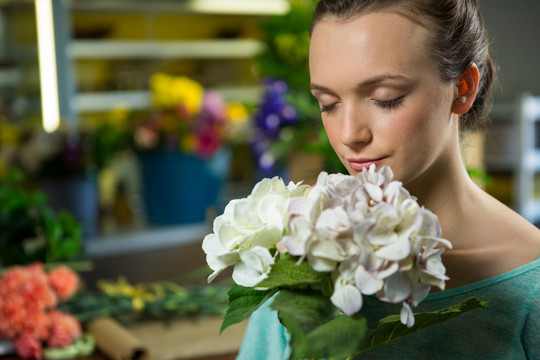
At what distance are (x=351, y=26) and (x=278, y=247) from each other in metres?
0.28

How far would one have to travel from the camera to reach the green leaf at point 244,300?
58 cm

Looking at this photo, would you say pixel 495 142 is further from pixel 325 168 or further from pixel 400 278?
pixel 400 278

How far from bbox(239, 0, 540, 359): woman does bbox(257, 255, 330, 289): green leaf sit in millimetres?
212

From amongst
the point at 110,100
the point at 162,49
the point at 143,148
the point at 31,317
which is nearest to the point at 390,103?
the point at 31,317

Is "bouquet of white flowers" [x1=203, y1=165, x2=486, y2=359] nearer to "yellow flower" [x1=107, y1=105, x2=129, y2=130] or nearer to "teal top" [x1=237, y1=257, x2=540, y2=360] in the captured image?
"teal top" [x1=237, y1=257, x2=540, y2=360]

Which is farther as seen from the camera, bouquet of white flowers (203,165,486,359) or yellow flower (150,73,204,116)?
yellow flower (150,73,204,116)

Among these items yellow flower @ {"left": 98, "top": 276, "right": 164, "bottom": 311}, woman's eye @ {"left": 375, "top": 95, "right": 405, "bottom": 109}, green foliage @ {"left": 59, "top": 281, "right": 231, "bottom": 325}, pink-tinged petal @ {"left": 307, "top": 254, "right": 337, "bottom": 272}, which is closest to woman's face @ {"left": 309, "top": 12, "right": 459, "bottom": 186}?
woman's eye @ {"left": 375, "top": 95, "right": 405, "bottom": 109}

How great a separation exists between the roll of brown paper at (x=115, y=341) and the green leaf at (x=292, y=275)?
718 mm

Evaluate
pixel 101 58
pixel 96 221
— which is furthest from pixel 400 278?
pixel 101 58

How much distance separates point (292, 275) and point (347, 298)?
0.17ft

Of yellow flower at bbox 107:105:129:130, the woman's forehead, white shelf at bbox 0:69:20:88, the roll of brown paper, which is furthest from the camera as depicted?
white shelf at bbox 0:69:20:88

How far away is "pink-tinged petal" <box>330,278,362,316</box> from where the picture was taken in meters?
0.52

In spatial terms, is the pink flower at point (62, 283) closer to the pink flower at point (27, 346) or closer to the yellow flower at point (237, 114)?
the pink flower at point (27, 346)

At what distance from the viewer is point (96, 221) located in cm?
340
